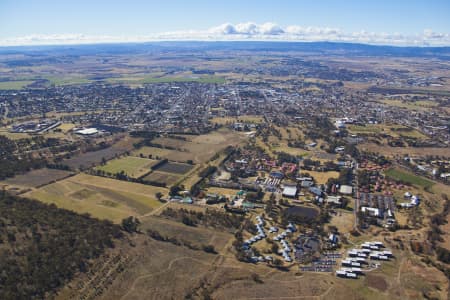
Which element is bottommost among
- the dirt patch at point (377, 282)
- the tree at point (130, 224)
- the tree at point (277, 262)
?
the dirt patch at point (377, 282)

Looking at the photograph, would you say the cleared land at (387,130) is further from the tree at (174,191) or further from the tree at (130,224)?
the tree at (130,224)

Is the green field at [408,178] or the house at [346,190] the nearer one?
the house at [346,190]

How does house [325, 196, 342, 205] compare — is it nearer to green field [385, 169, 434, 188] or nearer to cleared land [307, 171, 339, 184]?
cleared land [307, 171, 339, 184]

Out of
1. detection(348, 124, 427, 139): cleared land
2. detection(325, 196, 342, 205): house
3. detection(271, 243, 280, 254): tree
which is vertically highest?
detection(348, 124, 427, 139): cleared land

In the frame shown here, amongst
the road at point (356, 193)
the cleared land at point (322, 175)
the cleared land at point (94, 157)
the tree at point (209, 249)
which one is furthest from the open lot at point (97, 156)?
the road at point (356, 193)

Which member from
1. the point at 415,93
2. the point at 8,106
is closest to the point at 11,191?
the point at 8,106

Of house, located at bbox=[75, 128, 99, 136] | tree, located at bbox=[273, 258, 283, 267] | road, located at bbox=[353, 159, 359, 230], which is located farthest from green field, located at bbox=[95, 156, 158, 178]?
road, located at bbox=[353, 159, 359, 230]

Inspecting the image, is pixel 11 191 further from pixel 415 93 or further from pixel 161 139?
pixel 415 93
